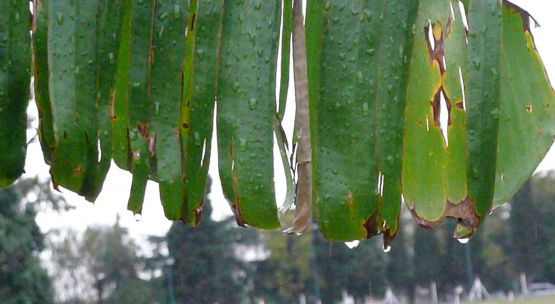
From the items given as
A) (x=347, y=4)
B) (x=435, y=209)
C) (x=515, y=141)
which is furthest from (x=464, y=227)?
(x=347, y=4)

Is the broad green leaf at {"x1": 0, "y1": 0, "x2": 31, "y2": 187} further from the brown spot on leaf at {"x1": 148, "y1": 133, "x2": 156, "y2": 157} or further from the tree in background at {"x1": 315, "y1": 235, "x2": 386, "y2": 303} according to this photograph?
the tree in background at {"x1": 315, "y1": 235, "x2": 386, "y2": 303}

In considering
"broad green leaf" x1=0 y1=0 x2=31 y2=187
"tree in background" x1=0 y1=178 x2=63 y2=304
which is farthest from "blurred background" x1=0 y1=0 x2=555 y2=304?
"broad green leaf" x1=0 y1=0 x2=31 y2=187

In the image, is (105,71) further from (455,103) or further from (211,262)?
(211,262)

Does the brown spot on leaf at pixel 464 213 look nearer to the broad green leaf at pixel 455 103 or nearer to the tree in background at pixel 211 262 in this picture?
the broad green leaf at pixel 455 103

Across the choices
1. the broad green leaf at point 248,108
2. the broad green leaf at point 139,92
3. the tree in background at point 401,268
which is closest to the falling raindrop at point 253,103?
the broad green leaf at point 248,108

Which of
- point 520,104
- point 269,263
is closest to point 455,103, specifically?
point 520,104

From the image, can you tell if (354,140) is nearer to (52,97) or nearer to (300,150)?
(300,150)

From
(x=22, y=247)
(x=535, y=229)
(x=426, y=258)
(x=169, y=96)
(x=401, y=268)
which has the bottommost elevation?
(x=401, y=268)
